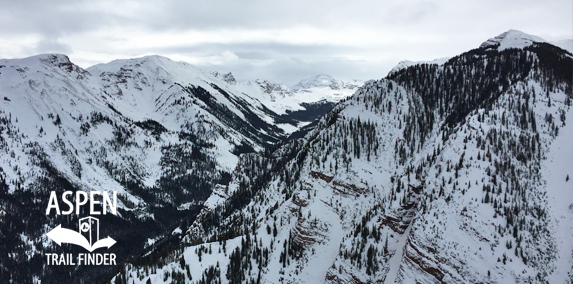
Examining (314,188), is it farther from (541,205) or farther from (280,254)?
(541,205)

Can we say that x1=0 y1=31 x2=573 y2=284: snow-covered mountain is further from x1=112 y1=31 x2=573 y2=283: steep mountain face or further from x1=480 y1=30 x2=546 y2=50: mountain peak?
x1=480 y1=30 x2=546 y2=50: mountain peak

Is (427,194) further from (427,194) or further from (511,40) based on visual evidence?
(511,40)

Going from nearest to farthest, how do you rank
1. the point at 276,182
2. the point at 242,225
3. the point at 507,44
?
1. the point at 242,225
2. the point at 276,182
3. the point at 507,44

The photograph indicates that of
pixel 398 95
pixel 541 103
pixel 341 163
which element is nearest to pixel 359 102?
pixel 398 95

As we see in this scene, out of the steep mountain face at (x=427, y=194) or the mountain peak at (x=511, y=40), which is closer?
the steep mountain face at (x=427, y=194)

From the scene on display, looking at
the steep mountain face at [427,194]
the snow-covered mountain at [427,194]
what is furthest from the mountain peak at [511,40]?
the steep mountain face at [427,194]

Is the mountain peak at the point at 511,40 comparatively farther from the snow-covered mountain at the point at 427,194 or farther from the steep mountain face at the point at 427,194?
the steep mountain face at the point at 427,194
